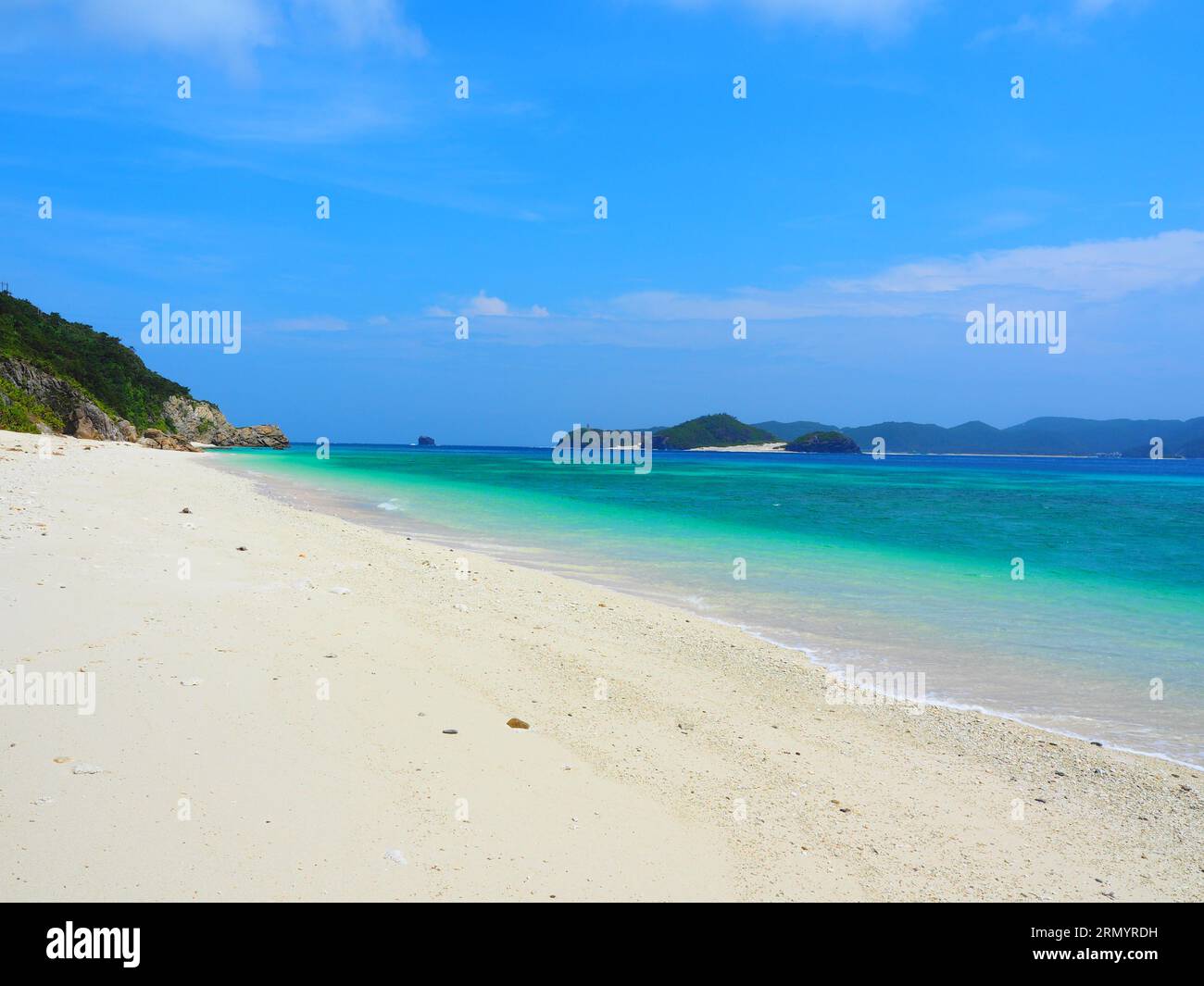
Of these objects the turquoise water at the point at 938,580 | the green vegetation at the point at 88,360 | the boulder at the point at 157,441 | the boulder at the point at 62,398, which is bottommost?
the turquoise water at the point at 938,580

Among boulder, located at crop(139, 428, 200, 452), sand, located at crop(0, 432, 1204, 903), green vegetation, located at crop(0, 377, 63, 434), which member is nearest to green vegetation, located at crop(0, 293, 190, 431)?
boulder, located at crop(139, 428, 200, 452)

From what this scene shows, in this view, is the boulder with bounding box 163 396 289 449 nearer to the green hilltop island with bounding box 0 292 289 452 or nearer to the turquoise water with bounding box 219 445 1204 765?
the green hilltop island with bounding box 0 292 289 452

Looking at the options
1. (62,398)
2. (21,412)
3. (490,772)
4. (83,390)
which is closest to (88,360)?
(83,390)

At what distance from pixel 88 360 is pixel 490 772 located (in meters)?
81.1

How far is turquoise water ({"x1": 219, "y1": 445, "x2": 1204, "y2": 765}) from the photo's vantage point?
8.20m

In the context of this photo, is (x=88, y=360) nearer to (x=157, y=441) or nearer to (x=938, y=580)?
(x=157, y=441)

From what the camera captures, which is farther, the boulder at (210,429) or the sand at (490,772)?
the boulder at (210,429)

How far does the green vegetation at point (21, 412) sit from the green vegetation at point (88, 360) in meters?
4.48

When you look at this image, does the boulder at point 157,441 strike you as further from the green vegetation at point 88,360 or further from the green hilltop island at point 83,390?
the green vegetation at point 88,360

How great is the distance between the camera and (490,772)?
4.68 metres

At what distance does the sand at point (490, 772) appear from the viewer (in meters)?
3.60

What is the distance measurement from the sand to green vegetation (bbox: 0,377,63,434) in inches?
1494

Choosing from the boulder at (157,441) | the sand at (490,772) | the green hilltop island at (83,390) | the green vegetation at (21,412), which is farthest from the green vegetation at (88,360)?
the sand at (490,772)

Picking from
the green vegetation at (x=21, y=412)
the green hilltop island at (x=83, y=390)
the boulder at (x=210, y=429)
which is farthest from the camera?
the boulder at (x=210, y=429)
